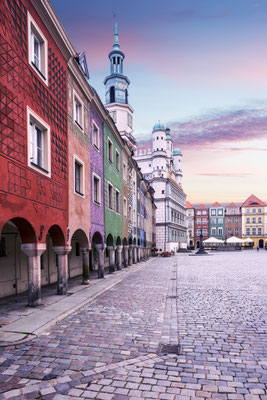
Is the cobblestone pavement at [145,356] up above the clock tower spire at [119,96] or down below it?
below

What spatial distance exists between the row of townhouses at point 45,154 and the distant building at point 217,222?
9317cm

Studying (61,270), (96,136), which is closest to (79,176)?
(96,136)

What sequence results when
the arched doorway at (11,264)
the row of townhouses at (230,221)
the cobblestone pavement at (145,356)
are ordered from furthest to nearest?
the row of townhouses at (230,221) < the arched doorway at (11,264) < the cobblestone pavement at (145,356)

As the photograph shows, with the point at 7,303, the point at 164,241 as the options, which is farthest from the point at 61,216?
the point at 164,241

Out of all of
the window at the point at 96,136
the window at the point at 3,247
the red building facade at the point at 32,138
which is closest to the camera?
the red building facade at the point at 32,138

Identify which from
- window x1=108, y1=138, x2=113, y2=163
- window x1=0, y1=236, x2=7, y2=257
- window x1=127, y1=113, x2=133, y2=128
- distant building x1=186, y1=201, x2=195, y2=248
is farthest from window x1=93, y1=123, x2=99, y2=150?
distant building x1=186, y1=201, x2=195, y2=248

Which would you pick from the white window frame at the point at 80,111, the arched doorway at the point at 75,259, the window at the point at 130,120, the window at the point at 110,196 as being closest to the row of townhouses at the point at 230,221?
the window at the point at 130,120

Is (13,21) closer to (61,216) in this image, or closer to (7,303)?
(61,216)

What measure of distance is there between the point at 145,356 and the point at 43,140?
8.18 meters

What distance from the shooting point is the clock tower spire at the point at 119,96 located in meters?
48.4

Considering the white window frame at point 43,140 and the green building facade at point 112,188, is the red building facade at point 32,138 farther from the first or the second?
the green building facade at point 112,188

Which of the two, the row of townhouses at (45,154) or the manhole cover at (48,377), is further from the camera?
the row of townhouses at (45,154)

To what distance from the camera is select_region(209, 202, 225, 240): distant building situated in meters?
109

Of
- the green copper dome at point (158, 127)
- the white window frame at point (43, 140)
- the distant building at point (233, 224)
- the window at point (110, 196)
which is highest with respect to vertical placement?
the green copper dome at point (158, 127)
